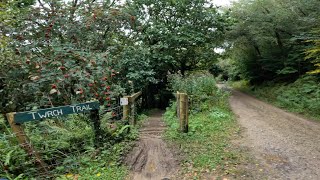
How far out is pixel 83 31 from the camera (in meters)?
7.27

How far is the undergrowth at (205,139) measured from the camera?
4.66m

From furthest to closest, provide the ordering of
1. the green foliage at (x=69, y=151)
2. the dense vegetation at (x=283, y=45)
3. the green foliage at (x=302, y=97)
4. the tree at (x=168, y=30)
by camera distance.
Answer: the tree at (x=168, y=30)
the dense vegetation at (x=283, y=45)
the green foliage at (x=302, y=97)
the green foliage at (x=69, y=151)

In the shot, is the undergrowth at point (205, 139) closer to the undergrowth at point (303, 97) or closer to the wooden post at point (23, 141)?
the wooden post at point (23, 141)

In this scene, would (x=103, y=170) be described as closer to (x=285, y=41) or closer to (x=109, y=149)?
(x=109, y=149)

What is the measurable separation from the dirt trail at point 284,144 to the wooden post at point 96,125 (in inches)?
135

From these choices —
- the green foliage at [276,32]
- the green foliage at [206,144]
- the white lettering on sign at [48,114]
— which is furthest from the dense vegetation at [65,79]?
the green foliage at [276,32]

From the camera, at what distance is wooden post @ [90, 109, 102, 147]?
5030 millimetres

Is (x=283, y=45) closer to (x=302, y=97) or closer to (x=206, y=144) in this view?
(x=302, y=97)

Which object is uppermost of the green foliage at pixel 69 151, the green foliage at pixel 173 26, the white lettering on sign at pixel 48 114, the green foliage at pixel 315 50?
the green foliage at pixel 173 26

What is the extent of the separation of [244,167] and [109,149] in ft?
9.08

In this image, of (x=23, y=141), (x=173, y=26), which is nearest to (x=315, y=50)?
(x=173, y=26)

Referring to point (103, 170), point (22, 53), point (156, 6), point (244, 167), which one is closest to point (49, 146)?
point (103, 170)

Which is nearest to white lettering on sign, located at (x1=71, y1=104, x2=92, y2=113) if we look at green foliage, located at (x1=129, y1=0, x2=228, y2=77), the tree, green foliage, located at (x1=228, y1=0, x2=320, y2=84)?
the tree

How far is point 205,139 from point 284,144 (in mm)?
1921
